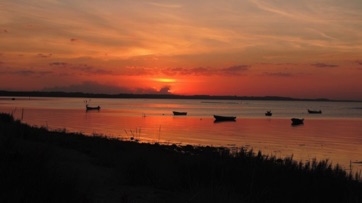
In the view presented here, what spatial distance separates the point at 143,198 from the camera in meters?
9.05

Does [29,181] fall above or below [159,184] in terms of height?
above

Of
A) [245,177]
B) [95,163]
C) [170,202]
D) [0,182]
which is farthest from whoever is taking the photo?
[95,163]

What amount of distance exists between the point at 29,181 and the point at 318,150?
1235 inches

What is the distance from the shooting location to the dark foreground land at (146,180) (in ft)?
21.8

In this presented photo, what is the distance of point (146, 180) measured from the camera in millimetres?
10648

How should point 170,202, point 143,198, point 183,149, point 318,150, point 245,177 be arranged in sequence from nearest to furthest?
point 170,202
point 143,198
point 245,177
point 183,149
point 318,150

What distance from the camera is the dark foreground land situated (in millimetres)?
6656

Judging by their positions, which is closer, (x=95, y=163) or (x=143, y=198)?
(x=143, y=198)

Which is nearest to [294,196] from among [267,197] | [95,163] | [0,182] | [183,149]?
[267,197]

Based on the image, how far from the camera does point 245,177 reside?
11.2 meters

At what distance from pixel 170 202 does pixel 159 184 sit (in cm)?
254

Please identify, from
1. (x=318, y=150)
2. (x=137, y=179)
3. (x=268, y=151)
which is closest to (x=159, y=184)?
(x=137, y=179)

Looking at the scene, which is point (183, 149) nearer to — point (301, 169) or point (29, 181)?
point (301, 169)

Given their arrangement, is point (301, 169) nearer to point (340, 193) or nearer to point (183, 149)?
point (340, 193)
